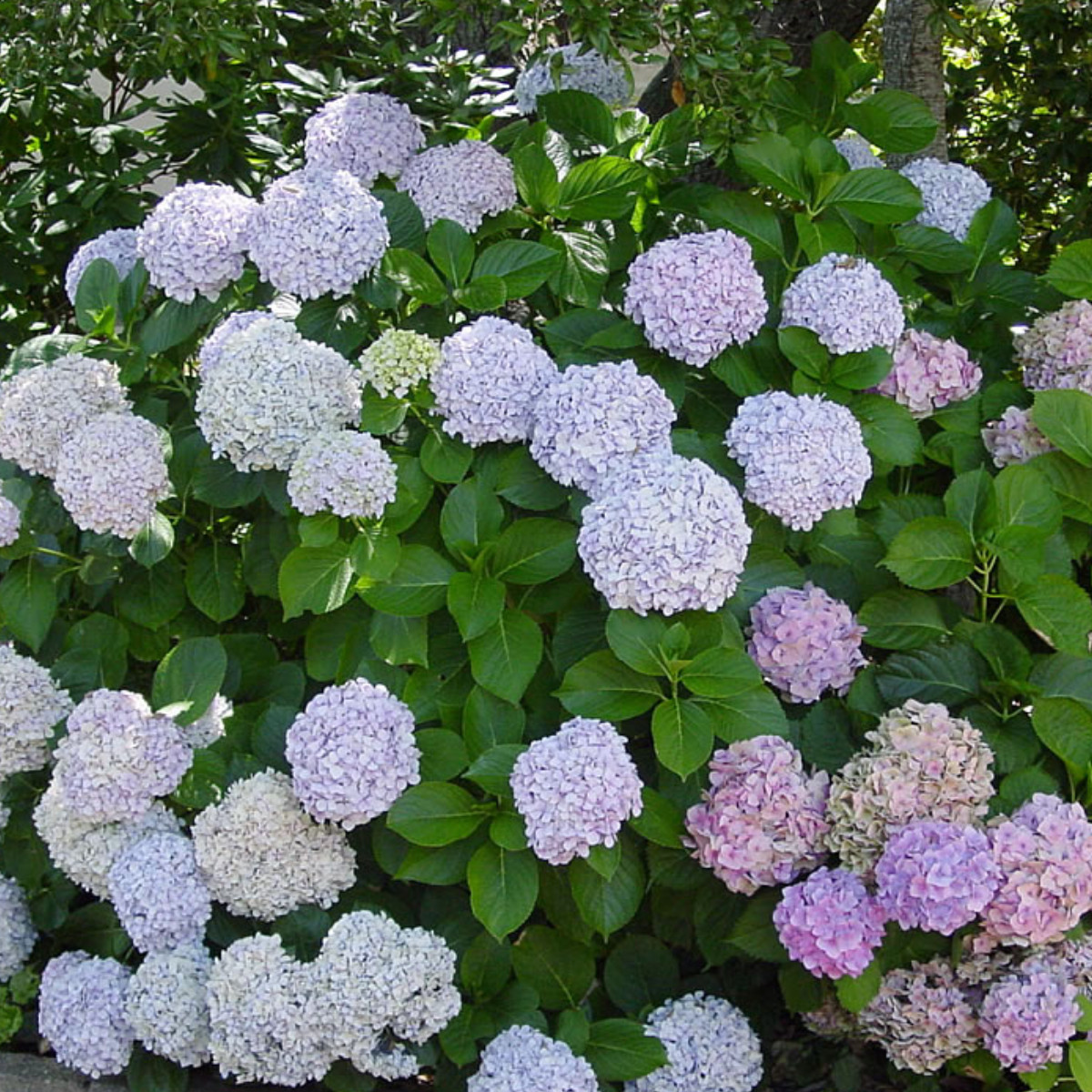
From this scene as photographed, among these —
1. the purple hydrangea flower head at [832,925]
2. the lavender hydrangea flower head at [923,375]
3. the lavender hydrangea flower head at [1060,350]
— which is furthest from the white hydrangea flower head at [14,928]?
the lavender hydrangea flower head at [1060,350]

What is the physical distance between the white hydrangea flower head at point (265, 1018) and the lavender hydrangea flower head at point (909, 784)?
2.70 ft

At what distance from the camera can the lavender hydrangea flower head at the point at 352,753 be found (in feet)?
7.82

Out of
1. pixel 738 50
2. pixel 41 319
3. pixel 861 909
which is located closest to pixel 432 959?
pixel 861 909

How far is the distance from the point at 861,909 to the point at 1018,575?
0.58 metres

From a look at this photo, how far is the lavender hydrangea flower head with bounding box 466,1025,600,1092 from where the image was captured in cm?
238

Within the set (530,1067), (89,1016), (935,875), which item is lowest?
(89,1016)

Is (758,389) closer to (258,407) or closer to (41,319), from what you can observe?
(258,407)

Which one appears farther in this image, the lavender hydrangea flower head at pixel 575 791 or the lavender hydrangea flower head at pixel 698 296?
the lavender hydrangea flower head at pixel 698 296

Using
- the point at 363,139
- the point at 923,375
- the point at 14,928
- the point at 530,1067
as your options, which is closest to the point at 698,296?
the point at 923,375

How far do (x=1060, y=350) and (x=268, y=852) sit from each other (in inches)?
62.3

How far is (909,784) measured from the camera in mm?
2354

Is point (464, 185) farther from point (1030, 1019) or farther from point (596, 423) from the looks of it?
point (1030, 1019)

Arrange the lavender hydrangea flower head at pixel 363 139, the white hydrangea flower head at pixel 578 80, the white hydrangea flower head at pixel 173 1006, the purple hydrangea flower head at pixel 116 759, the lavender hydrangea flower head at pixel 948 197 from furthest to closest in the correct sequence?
1. the white hydrangea flower head at pixel 578 80
2. the lavender hydrangea flower head at pixel 948 197
3. the lavender hydrangea flower head at pixel 363 139
4. the purple hydrangea flower head at pixel 116 759
5. the white hydrangea flower head at pixel 173 1006

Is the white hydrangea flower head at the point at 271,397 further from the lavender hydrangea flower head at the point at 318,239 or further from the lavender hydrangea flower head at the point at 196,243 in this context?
the lavender hydrangea flower head at the point at 196,243
